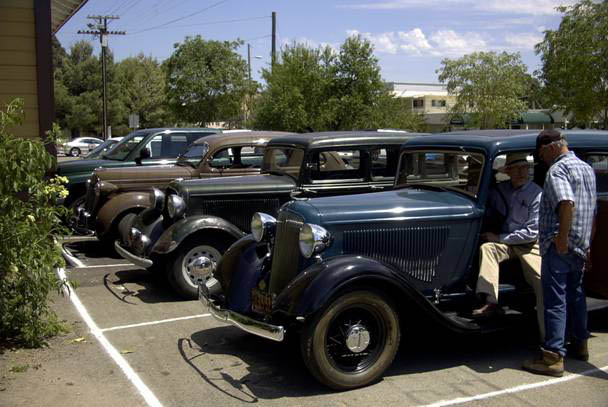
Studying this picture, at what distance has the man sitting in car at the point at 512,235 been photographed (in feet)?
16.4

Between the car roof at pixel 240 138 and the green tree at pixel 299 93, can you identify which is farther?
the green tree at pixel 299 93

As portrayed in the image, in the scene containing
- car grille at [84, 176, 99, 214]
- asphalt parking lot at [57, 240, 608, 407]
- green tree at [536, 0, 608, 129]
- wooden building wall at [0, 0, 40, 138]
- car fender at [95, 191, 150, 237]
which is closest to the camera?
asphalt parking lot at [57, 240, 608, 407]

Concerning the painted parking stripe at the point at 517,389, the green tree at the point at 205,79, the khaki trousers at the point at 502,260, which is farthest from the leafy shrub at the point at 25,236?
the green tree at the point at 205,79

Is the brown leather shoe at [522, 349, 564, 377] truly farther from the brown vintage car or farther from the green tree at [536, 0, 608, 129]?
the green tree at [536, 0, 608, 129]

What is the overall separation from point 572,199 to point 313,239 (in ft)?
6.19

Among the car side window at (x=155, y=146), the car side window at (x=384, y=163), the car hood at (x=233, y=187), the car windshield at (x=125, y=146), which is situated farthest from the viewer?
the car windshield at (x=125, y=146)

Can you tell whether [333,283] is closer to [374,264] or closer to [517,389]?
[374,264]

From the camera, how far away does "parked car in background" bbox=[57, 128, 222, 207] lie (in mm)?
11633

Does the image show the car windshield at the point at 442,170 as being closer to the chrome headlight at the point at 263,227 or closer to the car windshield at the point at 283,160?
the chrome headlight at the point at 263,227

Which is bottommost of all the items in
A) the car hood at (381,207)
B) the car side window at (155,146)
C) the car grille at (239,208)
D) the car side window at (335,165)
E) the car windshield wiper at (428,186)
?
the car grille at (239,208)

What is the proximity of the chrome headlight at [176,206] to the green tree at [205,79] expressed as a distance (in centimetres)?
2994

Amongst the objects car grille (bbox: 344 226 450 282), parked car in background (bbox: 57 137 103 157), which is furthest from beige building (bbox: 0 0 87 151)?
parked car in background (bbox: 57 137 103 157)

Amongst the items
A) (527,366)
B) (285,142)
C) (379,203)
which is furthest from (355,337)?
(285,142)

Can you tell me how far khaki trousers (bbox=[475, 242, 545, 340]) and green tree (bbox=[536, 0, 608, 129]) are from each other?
1727 centimetres
